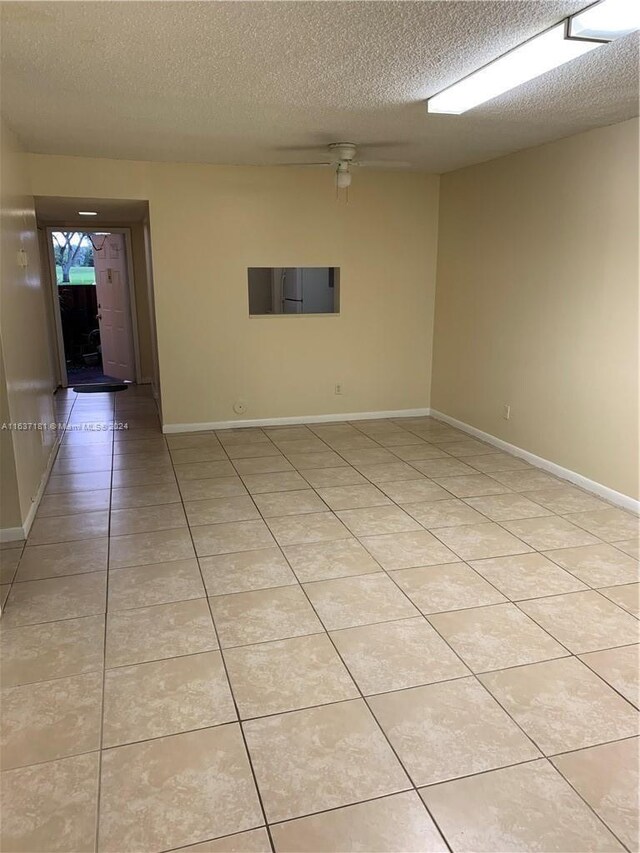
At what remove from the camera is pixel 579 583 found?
2777 mm

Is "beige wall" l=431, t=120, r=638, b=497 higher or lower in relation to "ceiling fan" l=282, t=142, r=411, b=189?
lower

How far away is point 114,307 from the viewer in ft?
25.8

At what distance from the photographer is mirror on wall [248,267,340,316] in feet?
23.1

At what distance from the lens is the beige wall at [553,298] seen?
361 centimetres

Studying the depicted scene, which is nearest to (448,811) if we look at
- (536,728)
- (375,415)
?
(536,728)

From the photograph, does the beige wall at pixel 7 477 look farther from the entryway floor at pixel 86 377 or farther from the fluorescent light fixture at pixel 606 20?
the entryway floor at pixel 86 377

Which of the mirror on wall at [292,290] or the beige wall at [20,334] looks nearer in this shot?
the beige wall at [20,334]

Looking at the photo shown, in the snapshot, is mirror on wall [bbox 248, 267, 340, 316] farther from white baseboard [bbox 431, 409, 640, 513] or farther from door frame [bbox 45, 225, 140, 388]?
white baseboard [bbox 431, 409, 640, 513]

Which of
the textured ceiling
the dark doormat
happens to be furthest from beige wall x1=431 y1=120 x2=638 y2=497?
the dark doormat

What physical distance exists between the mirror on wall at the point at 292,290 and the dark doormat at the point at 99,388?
76.9 inches

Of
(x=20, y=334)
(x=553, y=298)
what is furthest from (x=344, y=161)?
(x=20, y=334)

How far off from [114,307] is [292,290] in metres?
2.42

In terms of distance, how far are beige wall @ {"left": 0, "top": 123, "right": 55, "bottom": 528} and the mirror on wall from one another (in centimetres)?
270

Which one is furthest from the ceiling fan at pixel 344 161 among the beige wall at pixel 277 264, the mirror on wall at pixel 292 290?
the mirror on wall at pixel 292 290
